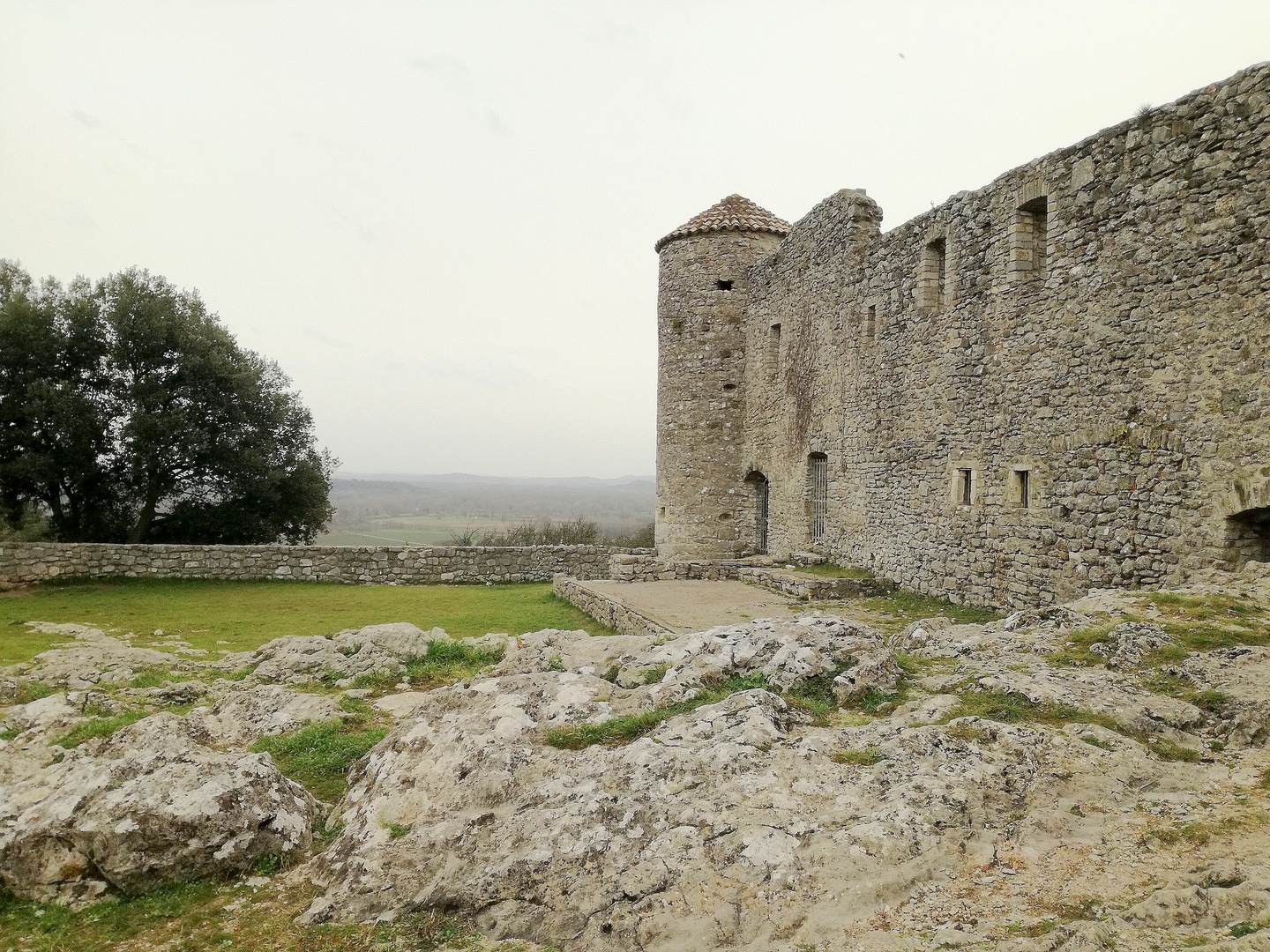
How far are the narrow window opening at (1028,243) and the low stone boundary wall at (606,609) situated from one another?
682 cm

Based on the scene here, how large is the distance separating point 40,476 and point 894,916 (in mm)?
23728

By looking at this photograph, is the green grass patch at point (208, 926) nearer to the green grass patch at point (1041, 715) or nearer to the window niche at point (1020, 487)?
the green grass patch at point (1041, 715)

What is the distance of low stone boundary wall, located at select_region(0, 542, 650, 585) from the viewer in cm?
1731

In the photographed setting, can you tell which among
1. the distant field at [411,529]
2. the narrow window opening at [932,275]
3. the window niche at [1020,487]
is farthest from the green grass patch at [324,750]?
the distant field at [411,529]

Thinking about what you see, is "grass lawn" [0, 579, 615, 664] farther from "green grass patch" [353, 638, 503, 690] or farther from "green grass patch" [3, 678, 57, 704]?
"green grass patch" [3, 678, 57, 704]

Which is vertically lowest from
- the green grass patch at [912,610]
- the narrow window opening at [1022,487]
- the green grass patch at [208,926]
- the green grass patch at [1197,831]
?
the green grass patch at [208,926]

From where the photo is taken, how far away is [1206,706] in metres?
4.85

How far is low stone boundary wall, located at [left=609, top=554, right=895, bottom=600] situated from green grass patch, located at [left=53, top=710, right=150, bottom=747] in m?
9.99

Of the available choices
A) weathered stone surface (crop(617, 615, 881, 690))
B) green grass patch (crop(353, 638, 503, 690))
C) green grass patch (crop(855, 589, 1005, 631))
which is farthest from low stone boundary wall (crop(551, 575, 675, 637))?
green grass patch (crop(855, 589, 1005, 631))

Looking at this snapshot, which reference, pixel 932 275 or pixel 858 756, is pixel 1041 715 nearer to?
pixel 858 756

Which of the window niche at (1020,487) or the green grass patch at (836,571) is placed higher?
the window niche at (1020,487)

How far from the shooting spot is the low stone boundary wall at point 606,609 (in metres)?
11.2

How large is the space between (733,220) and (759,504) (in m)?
7.30

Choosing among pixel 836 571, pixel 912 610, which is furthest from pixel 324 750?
pixel 836 571
